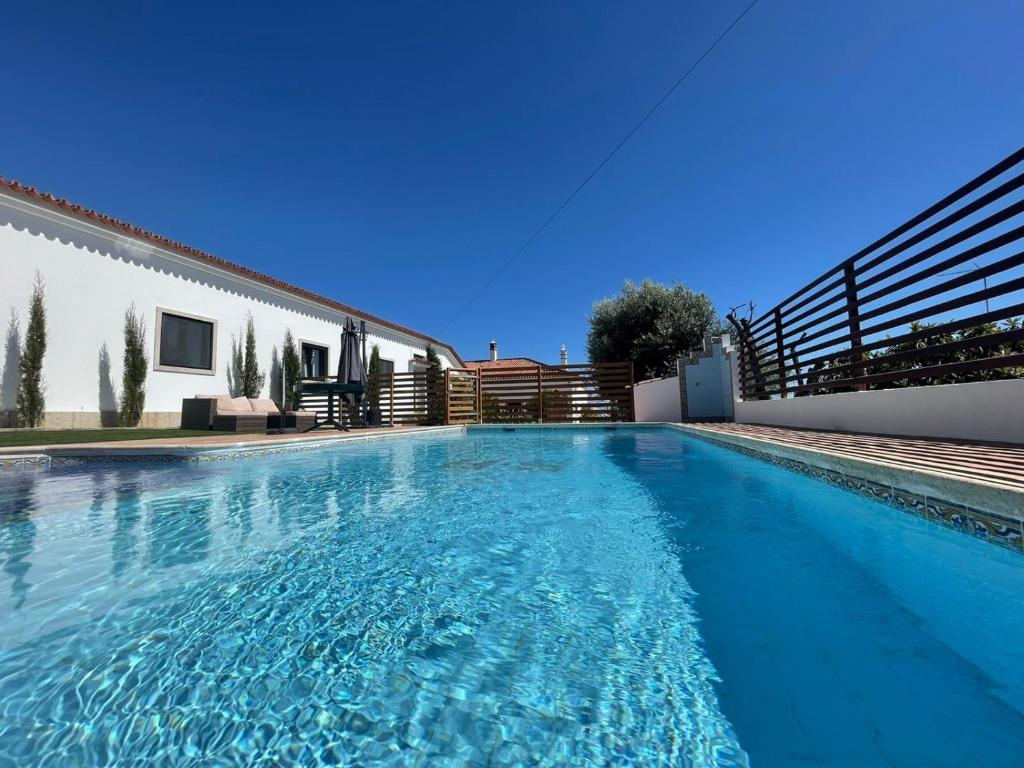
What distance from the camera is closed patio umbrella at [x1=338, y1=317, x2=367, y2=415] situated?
32.7 feet

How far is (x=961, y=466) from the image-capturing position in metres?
2.26

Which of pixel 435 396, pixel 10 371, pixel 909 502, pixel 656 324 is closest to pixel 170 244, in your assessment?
pixel 10 371

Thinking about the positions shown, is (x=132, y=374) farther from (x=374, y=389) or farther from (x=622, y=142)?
(x=622, y=142)

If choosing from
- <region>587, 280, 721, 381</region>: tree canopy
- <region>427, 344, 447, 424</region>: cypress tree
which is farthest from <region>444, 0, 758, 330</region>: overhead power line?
<region>427, 344, 447, 424</region>: cypress tree

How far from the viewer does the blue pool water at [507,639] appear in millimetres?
1059

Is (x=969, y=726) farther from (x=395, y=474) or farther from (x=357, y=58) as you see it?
(x=357, y=58)

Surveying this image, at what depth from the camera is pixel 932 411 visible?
3.80 m

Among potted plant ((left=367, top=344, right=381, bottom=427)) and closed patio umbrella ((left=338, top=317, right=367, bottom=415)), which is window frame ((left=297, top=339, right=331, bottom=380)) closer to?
potted plant ((left=367, top=344, right=381, bottom=427))

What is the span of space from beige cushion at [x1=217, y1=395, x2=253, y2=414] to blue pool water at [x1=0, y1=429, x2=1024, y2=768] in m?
6.67

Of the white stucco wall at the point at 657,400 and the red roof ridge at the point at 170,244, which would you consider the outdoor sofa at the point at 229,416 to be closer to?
the red roof ridge at the point at 170,244

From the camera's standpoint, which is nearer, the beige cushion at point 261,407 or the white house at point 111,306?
the white house at point 111,306

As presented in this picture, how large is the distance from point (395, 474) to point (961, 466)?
4658mm

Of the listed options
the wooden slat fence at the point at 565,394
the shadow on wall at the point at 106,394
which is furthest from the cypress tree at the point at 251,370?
the wooden slat fence at the point at 565,394

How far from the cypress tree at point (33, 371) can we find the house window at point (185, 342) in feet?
6.50
